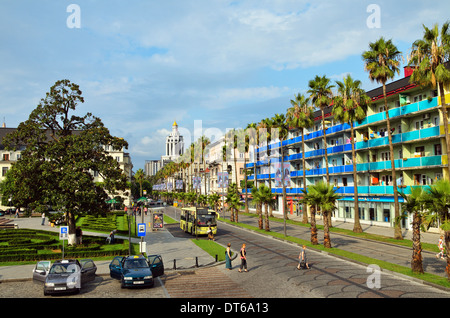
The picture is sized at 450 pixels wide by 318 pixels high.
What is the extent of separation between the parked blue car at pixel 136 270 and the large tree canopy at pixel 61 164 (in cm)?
1055

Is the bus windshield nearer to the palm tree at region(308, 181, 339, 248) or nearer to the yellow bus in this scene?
the yellow bus

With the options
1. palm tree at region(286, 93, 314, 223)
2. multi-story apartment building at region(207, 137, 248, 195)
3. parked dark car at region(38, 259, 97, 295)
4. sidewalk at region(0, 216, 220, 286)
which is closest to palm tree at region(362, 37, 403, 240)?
palm tree at region(286, 93, 314, 223)

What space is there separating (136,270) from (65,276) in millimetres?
3511

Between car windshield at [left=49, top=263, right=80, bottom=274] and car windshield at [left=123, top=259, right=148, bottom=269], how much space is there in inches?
101

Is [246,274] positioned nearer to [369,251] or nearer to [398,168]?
[369,251]

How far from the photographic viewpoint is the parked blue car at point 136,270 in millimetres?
18875

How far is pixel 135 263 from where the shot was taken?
68.2 ft

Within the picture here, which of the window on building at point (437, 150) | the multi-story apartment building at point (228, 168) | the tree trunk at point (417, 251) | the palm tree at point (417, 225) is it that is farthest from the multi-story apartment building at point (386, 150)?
the multi-story apartment building at point (228, 168)

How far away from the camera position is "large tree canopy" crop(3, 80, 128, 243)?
29.5 meters

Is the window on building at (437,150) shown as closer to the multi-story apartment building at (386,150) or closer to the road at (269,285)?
the multi-story apartment building at (386,150)
